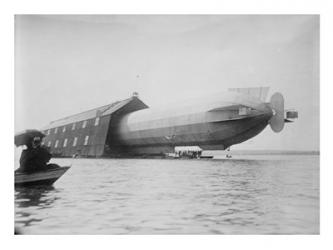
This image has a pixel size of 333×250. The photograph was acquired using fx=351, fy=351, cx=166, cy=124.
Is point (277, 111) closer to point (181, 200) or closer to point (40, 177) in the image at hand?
point (181, 200)

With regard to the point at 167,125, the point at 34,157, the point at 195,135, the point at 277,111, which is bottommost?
the point at 34,157

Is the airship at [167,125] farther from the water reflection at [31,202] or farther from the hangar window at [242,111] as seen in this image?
the water reflection at [31,202]

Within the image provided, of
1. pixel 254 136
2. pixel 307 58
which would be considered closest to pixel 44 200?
pixel 254 136

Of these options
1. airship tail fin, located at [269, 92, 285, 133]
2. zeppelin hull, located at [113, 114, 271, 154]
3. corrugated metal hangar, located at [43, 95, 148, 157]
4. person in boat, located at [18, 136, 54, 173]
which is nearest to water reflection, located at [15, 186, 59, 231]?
person in boat, located at [18, 136, 54, 173]

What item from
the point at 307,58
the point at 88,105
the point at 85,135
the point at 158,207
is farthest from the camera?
the point at 85,135

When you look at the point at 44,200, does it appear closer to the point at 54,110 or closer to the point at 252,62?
the point at 54,110

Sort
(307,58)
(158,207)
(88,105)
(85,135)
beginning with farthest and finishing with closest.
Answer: (85,135)
(88,105)
(307,58)
(158,207)

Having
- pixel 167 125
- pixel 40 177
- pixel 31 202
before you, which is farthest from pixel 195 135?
pixel 31 202
